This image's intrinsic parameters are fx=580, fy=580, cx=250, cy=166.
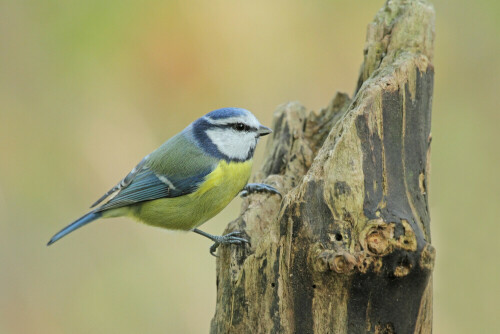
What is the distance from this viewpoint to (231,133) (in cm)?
309

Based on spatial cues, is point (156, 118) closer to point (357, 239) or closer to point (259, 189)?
point (259, 189)

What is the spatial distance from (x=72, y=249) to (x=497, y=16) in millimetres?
3728

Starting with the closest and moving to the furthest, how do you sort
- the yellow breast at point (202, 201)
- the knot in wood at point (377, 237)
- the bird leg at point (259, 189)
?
the knot in wood at point (377, 237) → the bird leg at point (259, 189) → the yellow breast at point (202, 201)

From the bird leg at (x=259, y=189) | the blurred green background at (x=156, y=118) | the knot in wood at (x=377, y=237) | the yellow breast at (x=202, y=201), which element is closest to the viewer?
the knot in wood at (x=377, y=237)

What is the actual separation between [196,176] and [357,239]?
4.08ft

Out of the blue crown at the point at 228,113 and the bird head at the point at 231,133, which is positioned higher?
the blue crown at the point at 228,113

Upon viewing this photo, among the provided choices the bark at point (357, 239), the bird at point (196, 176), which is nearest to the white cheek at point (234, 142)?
the bird at point (196, 176)

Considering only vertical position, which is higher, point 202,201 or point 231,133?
point 231,133

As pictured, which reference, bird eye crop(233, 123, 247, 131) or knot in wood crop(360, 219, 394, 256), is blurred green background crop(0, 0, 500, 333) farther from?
knot in wood crop(360, 219, 394, 256)

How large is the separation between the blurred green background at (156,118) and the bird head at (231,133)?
1.22m

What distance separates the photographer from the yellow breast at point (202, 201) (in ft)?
9.88

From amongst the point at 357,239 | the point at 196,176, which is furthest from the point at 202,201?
the point at 357,239

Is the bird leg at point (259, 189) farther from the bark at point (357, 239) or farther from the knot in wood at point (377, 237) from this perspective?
the knot in wood at point (377, 237)

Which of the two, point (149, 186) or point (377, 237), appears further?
point (149, 186)
